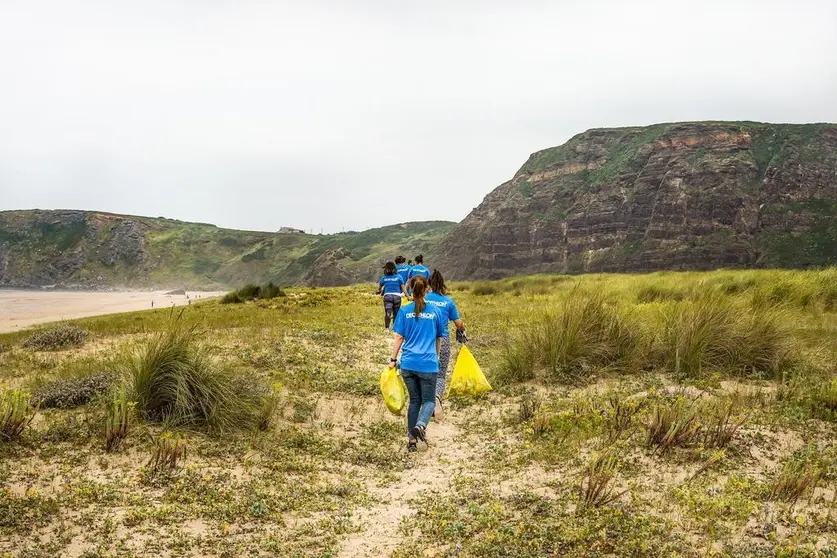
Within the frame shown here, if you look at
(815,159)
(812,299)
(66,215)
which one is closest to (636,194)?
(815,159)

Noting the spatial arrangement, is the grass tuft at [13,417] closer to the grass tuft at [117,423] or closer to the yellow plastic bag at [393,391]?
the grass tuft at [117,423]

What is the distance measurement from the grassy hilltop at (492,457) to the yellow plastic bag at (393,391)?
580 millimetres

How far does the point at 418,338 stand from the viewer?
7453mm

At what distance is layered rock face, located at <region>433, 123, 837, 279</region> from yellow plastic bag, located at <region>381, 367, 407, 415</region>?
86243 mm

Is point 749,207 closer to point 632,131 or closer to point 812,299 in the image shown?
point 632,131

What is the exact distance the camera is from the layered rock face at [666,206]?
8475 centimetres

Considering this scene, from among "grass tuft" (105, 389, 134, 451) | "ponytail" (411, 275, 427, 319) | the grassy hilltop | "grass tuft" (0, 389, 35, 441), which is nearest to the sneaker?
the grassy hilltop

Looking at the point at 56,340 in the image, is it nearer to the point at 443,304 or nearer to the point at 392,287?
the point at 392,287

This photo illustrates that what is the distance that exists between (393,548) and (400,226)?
7442 inches

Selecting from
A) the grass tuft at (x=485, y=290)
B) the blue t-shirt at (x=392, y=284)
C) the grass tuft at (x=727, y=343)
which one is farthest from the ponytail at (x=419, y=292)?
the grass tuft at (x=485, y=290)

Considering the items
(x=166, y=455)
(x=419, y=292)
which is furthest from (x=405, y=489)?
(x=166, y=455)

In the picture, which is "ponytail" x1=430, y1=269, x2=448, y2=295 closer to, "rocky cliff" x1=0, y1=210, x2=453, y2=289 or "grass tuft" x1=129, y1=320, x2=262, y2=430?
"grass tuft" x1=129, y1=320, x2=262, y2=430

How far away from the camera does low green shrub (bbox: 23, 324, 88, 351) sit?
1441 cm

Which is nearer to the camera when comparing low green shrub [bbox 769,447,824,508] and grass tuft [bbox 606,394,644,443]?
low green shrub [bbox 769,447,824,508]
